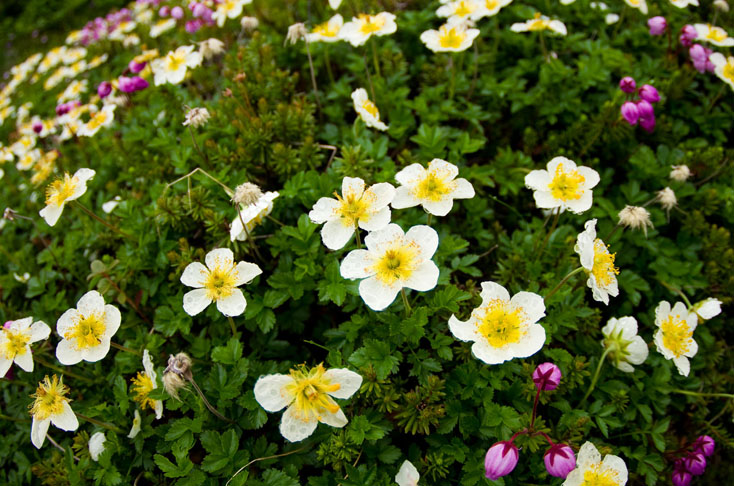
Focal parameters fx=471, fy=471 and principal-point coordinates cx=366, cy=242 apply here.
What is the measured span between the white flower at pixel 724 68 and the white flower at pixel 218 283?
3.14 m

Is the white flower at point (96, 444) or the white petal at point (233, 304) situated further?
the white flower at point (96, 444)

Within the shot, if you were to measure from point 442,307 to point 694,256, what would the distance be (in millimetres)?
1684

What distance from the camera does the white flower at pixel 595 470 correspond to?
1852mm

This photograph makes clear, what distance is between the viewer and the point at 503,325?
6.19 ft

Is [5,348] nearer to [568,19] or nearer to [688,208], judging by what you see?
[688,208]

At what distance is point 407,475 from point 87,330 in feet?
5.03

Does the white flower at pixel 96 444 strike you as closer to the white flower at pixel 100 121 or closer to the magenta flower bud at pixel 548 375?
the magenta flower bud at pixel 548 375

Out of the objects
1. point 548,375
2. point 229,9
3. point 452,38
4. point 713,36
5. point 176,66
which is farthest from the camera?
point 229,9

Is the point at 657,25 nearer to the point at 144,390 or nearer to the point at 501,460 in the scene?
the point at 501,460

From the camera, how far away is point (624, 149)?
3.10 metres

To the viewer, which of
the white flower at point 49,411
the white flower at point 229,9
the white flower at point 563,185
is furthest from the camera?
the white flower at point 229,9

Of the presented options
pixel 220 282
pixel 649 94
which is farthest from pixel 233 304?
pixel 649 94

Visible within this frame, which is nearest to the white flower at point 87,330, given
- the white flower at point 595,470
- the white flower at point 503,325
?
the white flower at point 503,325

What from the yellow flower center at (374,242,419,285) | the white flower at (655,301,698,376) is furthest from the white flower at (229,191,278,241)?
the white flower at (655,301,698,376)
